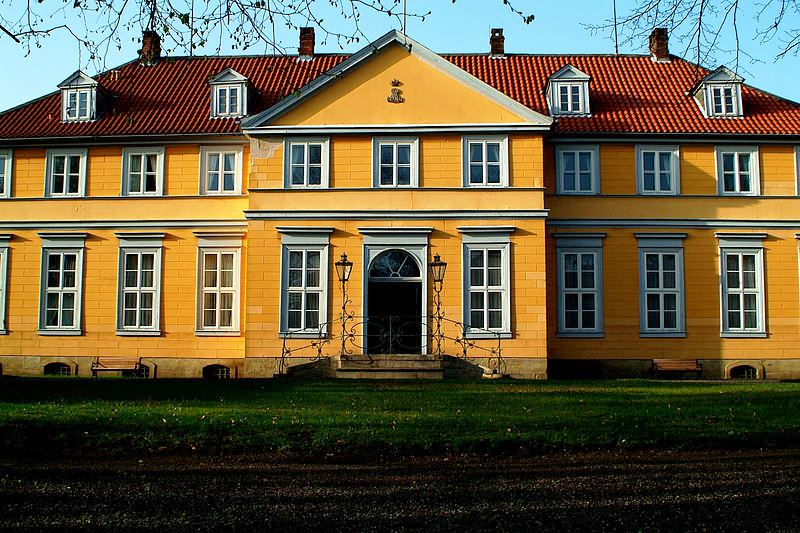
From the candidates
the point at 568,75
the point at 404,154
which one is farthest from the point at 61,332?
the point at 568,75

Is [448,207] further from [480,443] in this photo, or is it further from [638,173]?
[480,443]

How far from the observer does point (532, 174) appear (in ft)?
82.0

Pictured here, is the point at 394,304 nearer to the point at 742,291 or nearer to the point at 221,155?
the point at 221,155

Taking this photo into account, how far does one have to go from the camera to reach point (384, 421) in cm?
1312

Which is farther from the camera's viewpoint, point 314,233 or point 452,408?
point 314,233

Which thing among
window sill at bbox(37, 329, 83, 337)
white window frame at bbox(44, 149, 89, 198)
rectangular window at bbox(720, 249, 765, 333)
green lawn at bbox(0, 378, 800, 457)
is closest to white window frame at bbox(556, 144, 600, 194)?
rectangular window at bbox(720, 249, 765, 333)

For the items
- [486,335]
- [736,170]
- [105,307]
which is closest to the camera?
[486,335]

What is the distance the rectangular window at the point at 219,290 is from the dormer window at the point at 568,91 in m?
11.7

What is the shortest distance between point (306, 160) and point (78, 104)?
891cm

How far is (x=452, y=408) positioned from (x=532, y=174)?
11.9 meters

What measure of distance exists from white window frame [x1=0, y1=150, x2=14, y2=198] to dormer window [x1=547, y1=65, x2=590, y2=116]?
717 inches

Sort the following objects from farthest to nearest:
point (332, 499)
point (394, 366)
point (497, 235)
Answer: point (497, 235) → point (394, 366) → point (332, 499)

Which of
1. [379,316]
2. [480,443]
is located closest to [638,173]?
[379,316]

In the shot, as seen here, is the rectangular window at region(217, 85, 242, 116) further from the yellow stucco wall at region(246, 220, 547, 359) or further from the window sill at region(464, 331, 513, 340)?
the window sill at region(464, 331, 513, 340)
